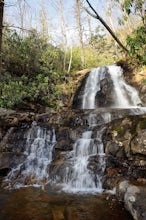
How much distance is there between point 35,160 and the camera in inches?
344

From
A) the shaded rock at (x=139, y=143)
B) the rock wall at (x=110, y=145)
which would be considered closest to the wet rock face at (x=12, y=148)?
the rock wall at (x=110, y=145)

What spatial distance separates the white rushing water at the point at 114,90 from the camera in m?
14.9

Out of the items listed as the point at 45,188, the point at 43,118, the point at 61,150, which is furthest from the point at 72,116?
the point at 45,188

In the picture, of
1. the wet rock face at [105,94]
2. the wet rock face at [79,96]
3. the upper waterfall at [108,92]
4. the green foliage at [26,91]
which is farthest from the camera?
the wet rock face at [79,96]

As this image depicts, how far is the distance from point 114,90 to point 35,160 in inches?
354

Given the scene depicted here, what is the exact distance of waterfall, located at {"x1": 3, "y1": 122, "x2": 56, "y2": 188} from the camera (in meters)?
7.72

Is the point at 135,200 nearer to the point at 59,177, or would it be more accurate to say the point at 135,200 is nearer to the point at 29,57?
the point at 59,177

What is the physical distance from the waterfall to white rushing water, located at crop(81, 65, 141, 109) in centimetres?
618

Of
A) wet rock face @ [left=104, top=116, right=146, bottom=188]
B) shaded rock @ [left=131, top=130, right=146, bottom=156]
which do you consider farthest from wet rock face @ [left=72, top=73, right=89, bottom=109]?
shaded rock @ [left=131, top=130, right=146, bottom=156]

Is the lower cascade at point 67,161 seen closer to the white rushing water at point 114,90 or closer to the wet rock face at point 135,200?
the wet rock face at point 135,200

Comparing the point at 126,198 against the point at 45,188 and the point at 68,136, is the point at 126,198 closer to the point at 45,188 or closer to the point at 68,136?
the point at 45,188

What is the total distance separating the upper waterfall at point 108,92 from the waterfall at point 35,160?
20.3ft

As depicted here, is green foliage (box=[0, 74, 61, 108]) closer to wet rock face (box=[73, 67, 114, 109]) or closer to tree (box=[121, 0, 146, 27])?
wet rock face (box=[73, 67, 114, 109])

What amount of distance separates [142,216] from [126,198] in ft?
2.83
